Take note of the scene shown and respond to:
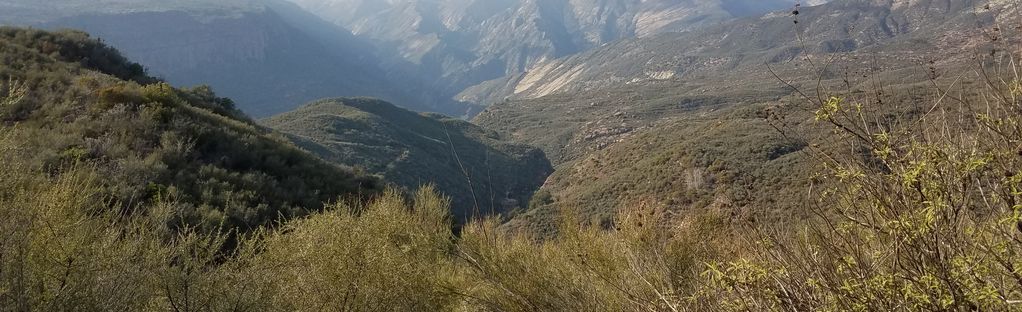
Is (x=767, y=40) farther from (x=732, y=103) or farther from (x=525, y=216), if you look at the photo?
(x=525, y=216)

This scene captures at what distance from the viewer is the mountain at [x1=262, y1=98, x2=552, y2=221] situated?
47972 millimetres

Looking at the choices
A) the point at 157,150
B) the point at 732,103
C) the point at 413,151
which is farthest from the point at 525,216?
the point at 732,103

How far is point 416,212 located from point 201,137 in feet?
31.0

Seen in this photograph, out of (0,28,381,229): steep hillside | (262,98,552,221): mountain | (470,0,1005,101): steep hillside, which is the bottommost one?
(470,0,1005,101): steep hillside

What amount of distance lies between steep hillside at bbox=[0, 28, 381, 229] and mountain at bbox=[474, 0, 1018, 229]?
7.20m

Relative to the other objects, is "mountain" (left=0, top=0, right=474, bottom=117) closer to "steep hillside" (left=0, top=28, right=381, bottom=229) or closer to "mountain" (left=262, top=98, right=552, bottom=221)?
"mountain" (left=262, top=98, right=552, bottom=221)

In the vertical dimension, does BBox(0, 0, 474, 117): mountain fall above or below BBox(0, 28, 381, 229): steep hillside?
below

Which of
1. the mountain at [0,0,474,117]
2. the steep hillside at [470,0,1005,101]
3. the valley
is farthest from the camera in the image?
the mountain at [0,0,474,117]

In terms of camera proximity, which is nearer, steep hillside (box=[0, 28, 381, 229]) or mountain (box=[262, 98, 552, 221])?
steep hillside (box=[0, 28, 381, 229])

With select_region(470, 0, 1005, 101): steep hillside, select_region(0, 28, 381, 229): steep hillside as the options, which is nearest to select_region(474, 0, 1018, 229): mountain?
select_region(470, 0, 1005, 101): steep hillside

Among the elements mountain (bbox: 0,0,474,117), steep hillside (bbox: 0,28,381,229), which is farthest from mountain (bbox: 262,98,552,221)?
mountain (bbox: 0,0,474,117)

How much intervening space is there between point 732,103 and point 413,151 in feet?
166

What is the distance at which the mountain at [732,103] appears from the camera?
3590mm

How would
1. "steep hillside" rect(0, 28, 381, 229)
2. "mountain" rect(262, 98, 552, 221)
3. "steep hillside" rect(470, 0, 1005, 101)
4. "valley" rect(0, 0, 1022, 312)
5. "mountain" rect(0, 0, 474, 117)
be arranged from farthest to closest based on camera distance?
"mountain" rect(0, 0, 474, 117) < "steep hillside" rect(470, 0, 1005, 101) < "mountain" rect(262, 98, 552, 221) < "steep hillside" rect(0, 28, 381, 229) < "valley" rect(0, 0, 1022, 312)
